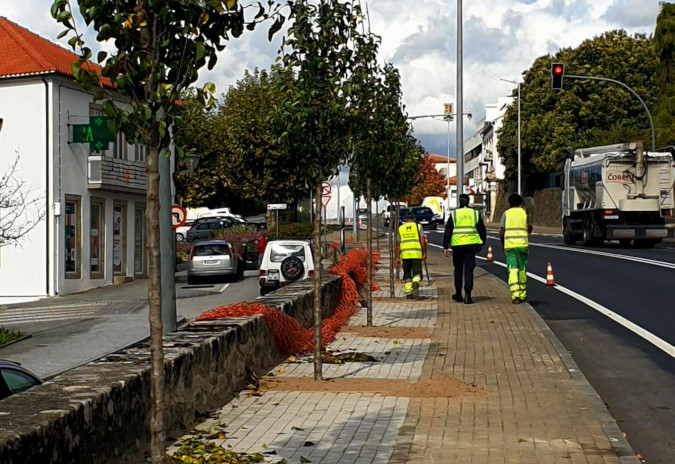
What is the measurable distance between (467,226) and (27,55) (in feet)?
62.2

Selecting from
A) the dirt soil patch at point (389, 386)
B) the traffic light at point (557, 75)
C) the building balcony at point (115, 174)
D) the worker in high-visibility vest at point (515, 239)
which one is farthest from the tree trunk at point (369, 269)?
the traffic light at point (557, 75)

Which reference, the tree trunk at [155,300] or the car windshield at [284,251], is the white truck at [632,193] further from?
the tree trunk at [155,300]

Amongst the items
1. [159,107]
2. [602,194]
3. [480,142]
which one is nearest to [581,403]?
[159,107]

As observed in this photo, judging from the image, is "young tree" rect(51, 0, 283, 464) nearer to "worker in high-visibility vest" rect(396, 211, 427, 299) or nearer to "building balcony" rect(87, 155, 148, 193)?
"worker in high-visibility vest" rect(396, 211, 427, 299)

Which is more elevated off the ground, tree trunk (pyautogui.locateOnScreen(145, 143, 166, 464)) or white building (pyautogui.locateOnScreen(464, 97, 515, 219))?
white building (pyautogui.locateOnScreen(464, 97, 515, 219))

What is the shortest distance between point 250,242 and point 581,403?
31.4 metres

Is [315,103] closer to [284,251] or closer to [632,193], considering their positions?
[284,251]

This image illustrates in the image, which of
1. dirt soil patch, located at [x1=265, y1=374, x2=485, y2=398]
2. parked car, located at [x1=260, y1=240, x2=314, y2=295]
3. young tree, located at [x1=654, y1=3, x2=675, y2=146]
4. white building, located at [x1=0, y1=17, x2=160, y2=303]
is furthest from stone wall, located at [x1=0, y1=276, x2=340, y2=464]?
young tree, located at [x1=654, y1=3, x2=675, y2=146]

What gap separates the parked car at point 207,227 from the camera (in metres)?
54.5

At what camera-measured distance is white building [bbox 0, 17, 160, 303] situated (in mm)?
30844

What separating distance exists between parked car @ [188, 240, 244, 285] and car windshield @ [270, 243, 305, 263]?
7.05 m

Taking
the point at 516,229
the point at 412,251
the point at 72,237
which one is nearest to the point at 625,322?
the point at 516,229

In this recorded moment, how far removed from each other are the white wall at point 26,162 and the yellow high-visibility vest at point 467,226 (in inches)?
662

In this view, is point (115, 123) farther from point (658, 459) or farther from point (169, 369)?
point (658, 459)
